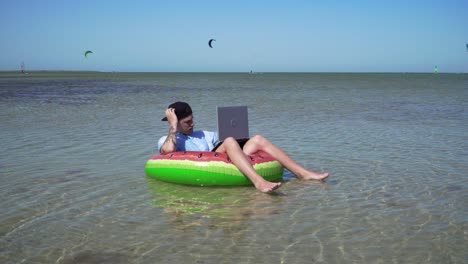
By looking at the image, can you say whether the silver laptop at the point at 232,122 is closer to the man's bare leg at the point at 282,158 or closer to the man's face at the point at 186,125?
the man's bare leg at the point at 282,158

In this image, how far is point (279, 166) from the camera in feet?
20.1

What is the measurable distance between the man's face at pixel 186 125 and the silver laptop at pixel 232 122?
0.38 metres

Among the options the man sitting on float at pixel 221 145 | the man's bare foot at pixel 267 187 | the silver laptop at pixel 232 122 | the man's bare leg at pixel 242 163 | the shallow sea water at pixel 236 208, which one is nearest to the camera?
the shallow sea water at pixel 236 208

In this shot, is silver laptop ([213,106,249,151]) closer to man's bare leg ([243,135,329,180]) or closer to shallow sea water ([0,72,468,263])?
man's bare leg ([243,135,329,180])

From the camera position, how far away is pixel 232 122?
6.16m

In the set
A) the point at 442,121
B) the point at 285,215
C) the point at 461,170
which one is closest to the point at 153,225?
the point at 285,215

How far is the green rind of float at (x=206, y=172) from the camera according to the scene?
18.9ft

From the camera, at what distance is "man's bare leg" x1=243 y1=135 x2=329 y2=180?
6121 mm

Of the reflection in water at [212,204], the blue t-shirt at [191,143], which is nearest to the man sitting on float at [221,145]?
the blue t-shirt at [191,143]

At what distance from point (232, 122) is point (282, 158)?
2.59 feet

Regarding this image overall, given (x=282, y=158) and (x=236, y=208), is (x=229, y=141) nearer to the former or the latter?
(x=282, y=158)

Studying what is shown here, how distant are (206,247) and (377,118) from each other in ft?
36.1

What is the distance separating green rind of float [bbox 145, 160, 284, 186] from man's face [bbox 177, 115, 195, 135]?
463 millimetres

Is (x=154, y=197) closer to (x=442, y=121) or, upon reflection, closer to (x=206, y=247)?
(x=206, y=247)
